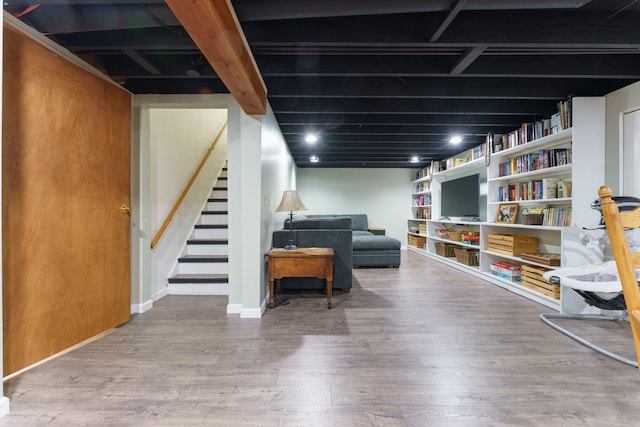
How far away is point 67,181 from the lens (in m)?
1.90

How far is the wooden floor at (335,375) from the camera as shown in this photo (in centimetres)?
132

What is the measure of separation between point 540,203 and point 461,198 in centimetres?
154

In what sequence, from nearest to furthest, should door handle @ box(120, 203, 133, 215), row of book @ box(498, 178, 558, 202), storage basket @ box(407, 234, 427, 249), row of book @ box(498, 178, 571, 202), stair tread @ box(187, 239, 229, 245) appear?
door handle @ box(120, 203, 133, 215) < row of book @ box(498, 178, 571, 202) < row of book @ box(498, 178, 558, 202) < stair tread @ box(187, 239, 229, 245) < storage basket @ box(407, 234, 427, 249)

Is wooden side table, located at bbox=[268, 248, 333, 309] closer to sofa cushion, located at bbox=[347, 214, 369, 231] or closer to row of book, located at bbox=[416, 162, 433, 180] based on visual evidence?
sofa cushion, located at bbox=[347, 214, 369, 231]

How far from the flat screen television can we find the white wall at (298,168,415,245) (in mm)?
1700

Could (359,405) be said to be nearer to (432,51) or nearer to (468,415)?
(468,415)

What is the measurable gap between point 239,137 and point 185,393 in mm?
2116

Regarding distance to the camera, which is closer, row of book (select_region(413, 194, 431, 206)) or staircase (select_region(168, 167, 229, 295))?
staircase (select_region(168, 167, 229, 295))

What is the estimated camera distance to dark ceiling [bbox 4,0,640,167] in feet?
5.56

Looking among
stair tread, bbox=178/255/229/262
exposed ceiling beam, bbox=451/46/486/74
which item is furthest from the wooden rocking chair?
stair tread, bbox=178/255/229/262

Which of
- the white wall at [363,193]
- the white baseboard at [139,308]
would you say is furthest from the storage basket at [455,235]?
the white baseboard at [139,308]

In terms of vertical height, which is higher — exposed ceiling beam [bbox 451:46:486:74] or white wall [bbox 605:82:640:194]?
exposed ceiling beam [bbox 451:46:486:74]

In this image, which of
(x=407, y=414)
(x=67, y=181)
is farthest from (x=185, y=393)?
(x=67, y=181)

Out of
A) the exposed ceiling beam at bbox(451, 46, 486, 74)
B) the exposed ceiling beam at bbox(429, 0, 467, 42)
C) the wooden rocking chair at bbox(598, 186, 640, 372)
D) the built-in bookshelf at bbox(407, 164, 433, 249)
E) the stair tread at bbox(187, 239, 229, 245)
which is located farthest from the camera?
the built-in bookshelf at bbox(407, 164, 433, 249)
